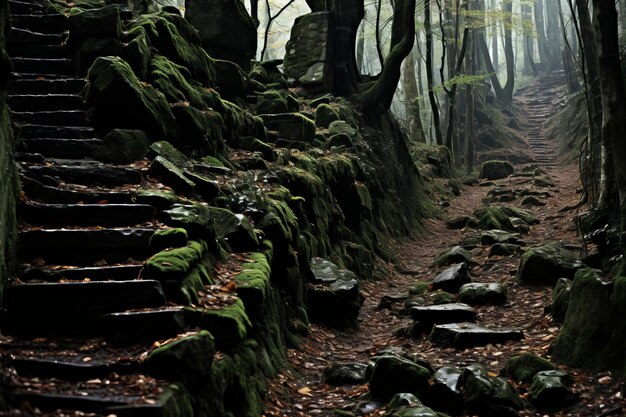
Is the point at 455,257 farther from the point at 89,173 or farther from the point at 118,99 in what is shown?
the point at 89,173

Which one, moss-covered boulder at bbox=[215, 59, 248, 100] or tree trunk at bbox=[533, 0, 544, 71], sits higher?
tree trunk at bbox=[533, 0, 544, 71]

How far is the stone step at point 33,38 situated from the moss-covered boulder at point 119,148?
134 inches

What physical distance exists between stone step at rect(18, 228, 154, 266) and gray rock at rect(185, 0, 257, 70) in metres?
9.20

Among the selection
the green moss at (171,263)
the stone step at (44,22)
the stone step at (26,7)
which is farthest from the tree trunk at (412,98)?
the green moss at (171,263)

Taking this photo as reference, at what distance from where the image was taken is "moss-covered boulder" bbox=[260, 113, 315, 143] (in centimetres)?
1353

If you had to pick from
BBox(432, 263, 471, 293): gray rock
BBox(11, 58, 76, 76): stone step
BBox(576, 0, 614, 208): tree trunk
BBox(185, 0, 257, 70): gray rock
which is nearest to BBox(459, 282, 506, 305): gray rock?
BBox(432, 263, 471, 293): gray rock

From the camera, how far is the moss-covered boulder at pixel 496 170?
1029 inches

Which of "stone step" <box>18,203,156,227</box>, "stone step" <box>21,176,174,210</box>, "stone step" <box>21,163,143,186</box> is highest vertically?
"stone step" <box>21,163,143,186</box>

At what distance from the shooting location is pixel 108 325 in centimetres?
467

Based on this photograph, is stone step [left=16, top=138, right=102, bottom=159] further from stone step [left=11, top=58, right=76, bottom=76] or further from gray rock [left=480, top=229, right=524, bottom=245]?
gray rock [left=480, top=229, right=524, bottom=245]

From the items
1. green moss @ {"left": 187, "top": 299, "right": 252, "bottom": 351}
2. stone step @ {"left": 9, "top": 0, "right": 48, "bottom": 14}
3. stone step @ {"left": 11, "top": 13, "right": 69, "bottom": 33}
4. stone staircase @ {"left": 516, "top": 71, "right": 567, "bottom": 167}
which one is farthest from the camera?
stone staircase @ {"left": 516, "top": 71, "right": 567, "bottom": 167}

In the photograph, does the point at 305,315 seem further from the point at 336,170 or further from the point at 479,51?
the point at 479,51

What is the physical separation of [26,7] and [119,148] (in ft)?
18.1

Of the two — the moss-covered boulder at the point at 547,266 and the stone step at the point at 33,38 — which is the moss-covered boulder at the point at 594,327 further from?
the stone step at the point at 33,38
